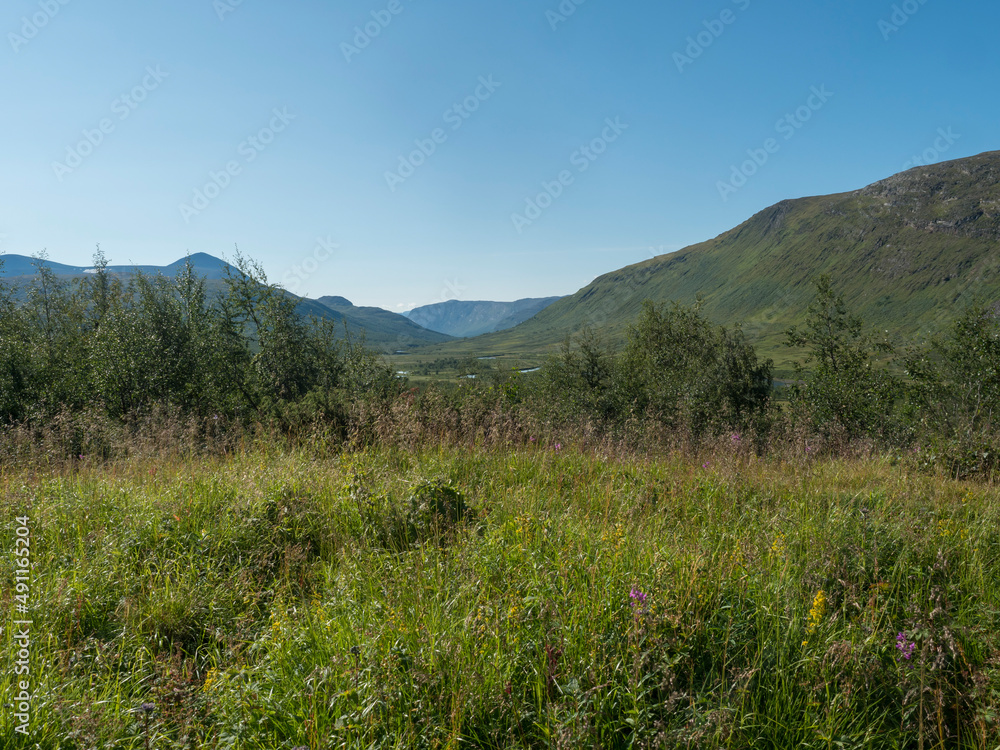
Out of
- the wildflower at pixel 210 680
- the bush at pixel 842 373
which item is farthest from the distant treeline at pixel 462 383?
the wildflower at pixel 210 680

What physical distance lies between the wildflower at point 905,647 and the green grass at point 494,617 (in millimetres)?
65

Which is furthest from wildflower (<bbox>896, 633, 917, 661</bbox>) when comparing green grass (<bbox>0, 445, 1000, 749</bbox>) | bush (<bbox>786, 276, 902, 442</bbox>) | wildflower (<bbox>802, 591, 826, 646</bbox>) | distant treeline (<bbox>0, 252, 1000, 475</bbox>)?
bush (<bbox>786, 276, 902, 442</bbox>)

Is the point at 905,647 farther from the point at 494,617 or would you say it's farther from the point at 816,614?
the point at 494,617

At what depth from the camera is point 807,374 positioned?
2878 cm

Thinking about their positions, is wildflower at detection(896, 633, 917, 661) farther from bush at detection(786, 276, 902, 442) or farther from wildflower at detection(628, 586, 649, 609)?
bush at detection(786, 276, 902, 442)

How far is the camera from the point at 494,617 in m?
2.94

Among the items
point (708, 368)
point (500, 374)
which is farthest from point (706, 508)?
point (708, 368)

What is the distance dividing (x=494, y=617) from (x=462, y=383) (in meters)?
10.7

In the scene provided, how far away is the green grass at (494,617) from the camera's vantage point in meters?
2.37

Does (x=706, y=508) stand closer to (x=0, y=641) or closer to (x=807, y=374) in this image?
(x=0, y=641)

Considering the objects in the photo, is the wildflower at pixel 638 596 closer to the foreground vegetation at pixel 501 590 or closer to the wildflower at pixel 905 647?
the foreground vegetation at pixel 501 590

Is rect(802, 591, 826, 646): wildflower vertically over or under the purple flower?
under

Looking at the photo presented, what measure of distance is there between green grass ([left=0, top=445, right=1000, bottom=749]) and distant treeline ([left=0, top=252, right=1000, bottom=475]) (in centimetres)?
265

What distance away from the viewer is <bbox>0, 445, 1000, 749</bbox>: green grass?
2369 mm
